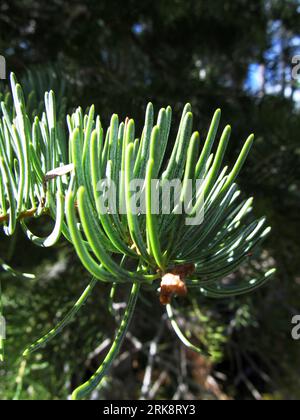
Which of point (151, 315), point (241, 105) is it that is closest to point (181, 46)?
point (241, 105)

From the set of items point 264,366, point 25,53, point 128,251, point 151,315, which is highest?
point 25,53

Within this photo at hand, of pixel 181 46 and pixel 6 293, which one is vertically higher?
pixel 181 46

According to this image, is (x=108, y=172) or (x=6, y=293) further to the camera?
(x=6, y=293)

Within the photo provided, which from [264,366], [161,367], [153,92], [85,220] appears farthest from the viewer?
[264,366]

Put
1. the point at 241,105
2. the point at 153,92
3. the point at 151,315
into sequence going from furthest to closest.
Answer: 1. the point at 151,315
2. the point at 241,105
3. the point at 153,92

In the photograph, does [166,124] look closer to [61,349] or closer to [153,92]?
[153,92]

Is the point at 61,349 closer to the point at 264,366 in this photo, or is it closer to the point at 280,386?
the point at 280,386
